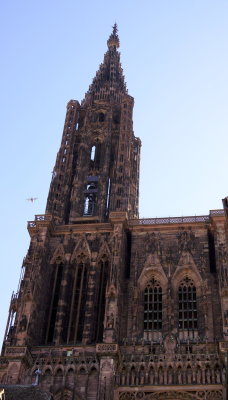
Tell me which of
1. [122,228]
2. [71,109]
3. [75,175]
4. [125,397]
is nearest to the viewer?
[125,397]

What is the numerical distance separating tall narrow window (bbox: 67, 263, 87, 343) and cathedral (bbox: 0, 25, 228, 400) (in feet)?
0.24

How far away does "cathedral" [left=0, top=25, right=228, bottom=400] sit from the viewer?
38.4 metres

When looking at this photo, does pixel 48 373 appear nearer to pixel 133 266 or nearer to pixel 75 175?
pixel 133 266

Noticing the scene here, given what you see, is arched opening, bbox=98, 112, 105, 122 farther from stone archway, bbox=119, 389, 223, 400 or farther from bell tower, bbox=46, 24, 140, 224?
stone archway, bbox=119, 389, 223, 400

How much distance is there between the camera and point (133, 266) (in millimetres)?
44969

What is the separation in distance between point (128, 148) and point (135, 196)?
3.93 metres

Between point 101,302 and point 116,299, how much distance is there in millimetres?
2252

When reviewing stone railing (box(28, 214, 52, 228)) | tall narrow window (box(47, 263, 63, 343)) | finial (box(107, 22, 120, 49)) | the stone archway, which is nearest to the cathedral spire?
finial (box(107, 22, 120, 49))

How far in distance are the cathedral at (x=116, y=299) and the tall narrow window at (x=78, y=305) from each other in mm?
72

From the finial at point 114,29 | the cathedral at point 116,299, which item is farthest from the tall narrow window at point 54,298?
the finial at point 114,29

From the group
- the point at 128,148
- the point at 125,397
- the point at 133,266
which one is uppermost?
the point at 128,148

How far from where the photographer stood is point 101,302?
43.5 m

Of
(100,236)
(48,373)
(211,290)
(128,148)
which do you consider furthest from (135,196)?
(48,373)

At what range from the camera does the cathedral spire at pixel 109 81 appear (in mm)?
59828
